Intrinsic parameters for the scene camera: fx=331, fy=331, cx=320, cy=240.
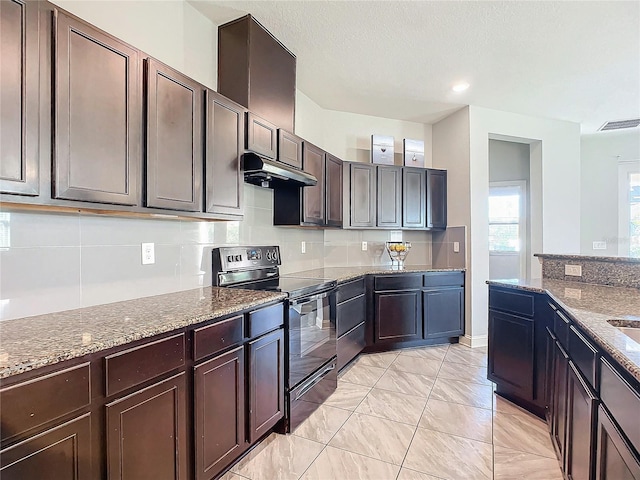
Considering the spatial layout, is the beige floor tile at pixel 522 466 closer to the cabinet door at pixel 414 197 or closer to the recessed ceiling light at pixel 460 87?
the cabinet door at pixel 414 197

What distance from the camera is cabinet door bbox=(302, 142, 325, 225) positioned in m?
3.00

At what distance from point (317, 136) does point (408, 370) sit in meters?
2.68

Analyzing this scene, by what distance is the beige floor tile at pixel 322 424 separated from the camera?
6.89ft

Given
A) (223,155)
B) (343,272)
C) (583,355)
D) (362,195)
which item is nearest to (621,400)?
(583,355)

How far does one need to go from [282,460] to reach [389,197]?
2870 mm

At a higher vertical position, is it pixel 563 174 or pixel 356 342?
pixel 563 174

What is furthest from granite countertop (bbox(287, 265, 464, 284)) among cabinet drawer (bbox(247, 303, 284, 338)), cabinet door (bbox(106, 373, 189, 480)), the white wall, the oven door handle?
the white wall

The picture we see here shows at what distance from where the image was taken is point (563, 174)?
13.7ft

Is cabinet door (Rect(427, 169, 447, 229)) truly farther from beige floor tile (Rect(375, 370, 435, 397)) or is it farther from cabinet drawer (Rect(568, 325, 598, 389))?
cabinet drawer (Rect(568, 325, 598, 389))

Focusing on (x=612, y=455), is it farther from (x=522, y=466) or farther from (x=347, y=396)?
(x=347, y=396)

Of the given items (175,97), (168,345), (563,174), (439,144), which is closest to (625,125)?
(563,174)

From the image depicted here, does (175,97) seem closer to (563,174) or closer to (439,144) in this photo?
(439,144)

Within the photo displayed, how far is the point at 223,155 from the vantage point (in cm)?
205

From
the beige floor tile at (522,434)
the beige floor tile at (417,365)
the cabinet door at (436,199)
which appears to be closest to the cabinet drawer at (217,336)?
the beige floor tile at (522,434)
